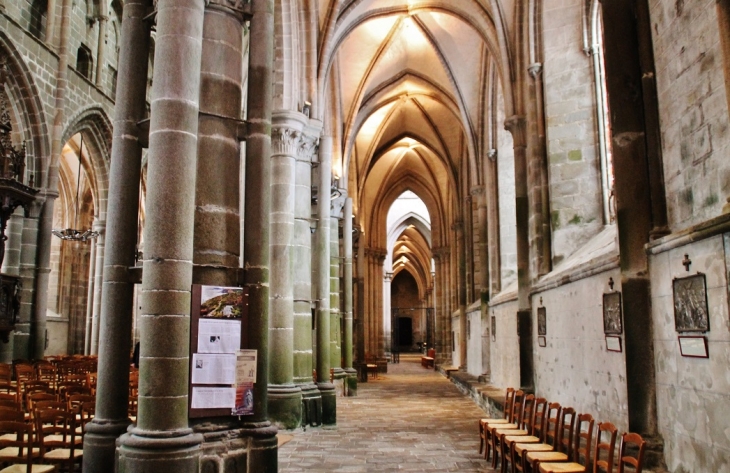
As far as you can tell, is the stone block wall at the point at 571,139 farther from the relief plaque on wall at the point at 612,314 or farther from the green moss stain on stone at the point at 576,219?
the relief plaque on wall at the point at 612,314

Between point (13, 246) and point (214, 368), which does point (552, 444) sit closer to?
point (214, 368)

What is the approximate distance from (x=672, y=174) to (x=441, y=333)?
26.0 meters

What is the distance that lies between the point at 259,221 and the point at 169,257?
1.31 meters

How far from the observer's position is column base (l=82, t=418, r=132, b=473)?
535 cm

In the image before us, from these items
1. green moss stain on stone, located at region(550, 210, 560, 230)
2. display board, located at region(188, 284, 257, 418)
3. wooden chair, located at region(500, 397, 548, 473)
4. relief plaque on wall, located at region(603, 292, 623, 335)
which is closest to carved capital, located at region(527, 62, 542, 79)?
green moss stain on stone, located at region(550, 210, 560, 230)

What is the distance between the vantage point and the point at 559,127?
1145 centimetres

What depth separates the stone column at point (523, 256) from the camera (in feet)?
40.3

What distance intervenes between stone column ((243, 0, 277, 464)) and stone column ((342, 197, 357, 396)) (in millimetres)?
12178

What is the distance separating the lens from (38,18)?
15.6 metres

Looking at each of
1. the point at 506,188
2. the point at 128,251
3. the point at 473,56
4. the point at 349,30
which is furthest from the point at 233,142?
the point at 473,56

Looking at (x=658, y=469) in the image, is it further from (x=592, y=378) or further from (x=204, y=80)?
(x=204, y=80)

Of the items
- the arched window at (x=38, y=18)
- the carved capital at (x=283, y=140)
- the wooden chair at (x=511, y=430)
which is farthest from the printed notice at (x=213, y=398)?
the arched window at (x=38, y=18)

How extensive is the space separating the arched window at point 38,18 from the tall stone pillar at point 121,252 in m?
11.3

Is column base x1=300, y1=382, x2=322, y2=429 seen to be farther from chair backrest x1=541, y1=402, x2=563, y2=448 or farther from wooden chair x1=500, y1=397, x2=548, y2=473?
chair backrest x1=541, y1=402, x2=563, y2=448
